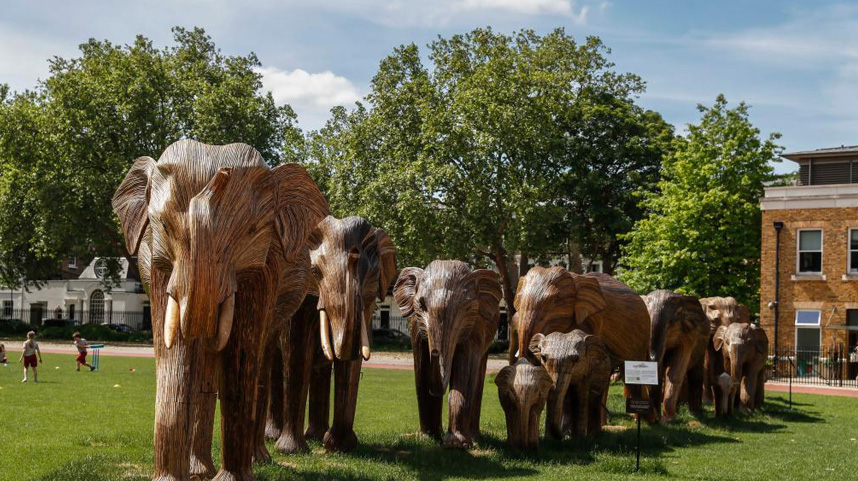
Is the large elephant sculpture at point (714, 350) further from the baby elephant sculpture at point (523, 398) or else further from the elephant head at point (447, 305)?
the baby elephant sculpture at point (523, 398)

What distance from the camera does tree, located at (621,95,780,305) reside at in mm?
41312

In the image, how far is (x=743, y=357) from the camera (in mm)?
19047

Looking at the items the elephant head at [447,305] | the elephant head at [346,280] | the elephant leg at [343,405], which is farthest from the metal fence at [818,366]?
the elephant head at [346,280]

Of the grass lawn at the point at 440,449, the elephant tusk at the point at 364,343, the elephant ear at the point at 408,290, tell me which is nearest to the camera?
the elephant tusk at the point at 364,343

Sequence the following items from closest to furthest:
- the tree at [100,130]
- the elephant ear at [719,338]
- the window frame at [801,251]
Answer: the elephant ear at [719,338] → the window frame at [801,251] → the tree at [100,130]

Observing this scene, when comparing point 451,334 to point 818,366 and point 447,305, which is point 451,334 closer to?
point 447,305

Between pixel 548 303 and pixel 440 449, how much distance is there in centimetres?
274

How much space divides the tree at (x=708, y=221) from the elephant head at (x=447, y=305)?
29419 mm

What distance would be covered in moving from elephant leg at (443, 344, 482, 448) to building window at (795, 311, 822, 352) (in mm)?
29957

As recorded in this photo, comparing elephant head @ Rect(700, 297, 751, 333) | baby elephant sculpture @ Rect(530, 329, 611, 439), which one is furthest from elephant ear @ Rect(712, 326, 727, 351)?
baby elephant sculpture @ Rect(530, 329, 611, 439)

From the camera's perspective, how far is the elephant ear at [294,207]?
828 cm

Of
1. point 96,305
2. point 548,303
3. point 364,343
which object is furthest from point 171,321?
point 96,305

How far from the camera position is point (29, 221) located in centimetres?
4794

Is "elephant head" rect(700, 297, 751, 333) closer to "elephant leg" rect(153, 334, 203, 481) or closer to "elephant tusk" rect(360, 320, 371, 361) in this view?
"elephant tusk" rect(360, 320, 371, 361)
